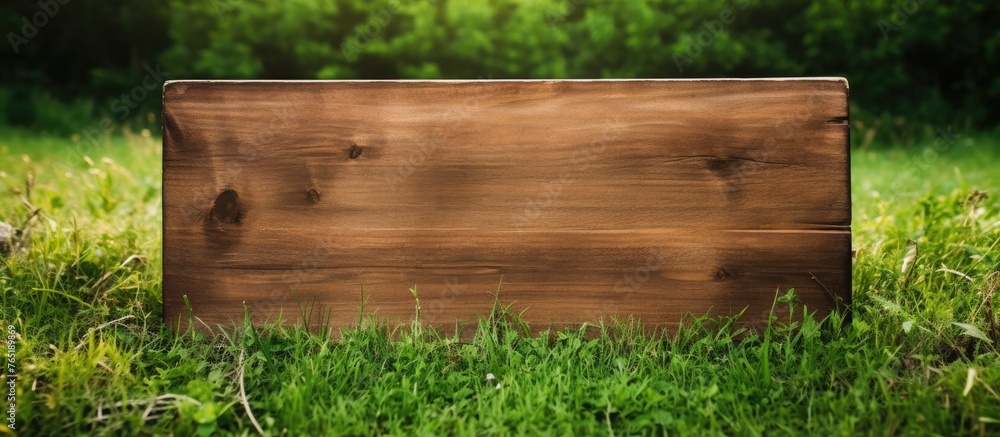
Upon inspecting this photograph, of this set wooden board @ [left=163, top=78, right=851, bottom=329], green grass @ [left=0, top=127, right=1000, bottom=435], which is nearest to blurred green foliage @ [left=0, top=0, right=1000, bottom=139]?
green grass @ [left=0, top=127, right=1000, bottom=435]

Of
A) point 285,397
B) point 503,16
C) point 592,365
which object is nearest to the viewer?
point 285,397

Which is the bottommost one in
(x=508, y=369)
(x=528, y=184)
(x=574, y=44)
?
(x=508, y=369)

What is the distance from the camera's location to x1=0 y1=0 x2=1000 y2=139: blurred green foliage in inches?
434

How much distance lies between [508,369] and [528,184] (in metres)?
0.51

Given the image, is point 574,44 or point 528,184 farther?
point 574,44

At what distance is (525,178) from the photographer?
1750mm

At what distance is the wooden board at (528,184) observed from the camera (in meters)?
1.73

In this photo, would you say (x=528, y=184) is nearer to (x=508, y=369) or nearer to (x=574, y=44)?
(x=508, y=369)

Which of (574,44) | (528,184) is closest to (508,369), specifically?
(528,184)

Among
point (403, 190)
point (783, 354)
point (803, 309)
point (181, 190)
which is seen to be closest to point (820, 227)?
point (803, 309)

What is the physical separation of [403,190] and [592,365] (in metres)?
0.72

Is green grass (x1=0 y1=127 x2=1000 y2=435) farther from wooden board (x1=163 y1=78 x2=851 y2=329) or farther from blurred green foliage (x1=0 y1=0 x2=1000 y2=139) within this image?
blurred green foliage (x1=0 y1=0 x2=1000 y2=139)

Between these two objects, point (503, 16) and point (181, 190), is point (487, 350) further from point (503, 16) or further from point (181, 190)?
point (503, 16)

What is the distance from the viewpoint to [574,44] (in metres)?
12.5
